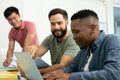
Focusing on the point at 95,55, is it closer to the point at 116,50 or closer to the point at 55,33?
the point at 116,50

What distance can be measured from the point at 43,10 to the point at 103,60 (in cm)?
237

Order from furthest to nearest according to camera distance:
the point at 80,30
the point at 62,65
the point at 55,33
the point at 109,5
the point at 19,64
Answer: the point at 109,5 → the point at 55,33 → the point at 62,65 → the point at 19,64 → the point at 80,30

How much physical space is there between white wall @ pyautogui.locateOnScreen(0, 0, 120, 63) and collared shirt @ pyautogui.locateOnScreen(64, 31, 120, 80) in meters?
1.91

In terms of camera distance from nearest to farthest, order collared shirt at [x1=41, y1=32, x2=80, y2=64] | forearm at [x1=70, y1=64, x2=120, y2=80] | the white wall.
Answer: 1. forearm at [x1=70, y1=64, x2=120, y2=80]
2. collared shirt at [x1=41, y1=32, x2=80, y2=64]
3. the white wall

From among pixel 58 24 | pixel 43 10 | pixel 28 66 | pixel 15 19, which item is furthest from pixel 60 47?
pixel 43 10

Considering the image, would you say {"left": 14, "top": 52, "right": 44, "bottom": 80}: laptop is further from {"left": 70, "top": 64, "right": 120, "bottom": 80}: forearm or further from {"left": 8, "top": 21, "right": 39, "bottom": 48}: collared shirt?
{"left": 8, "top": 21, "right": 39, "bottom": 48}: collared shirt

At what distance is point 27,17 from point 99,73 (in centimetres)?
235

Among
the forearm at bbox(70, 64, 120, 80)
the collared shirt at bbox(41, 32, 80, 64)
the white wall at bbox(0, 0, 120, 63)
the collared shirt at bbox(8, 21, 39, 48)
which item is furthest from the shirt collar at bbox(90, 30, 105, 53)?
the white wall at bbox(0, 0, 120, 63)

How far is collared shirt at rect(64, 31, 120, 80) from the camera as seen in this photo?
0.95 m

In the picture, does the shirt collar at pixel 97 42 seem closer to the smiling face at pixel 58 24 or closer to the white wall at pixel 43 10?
the smiling face at pixel 58 24

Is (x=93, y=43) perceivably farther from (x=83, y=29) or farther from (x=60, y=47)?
(x=60, y=47)

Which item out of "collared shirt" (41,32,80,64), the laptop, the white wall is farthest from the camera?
the white wall

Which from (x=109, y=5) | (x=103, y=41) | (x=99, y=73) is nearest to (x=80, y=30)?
(x=103, y=41)

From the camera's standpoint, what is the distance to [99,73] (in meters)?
0.96
